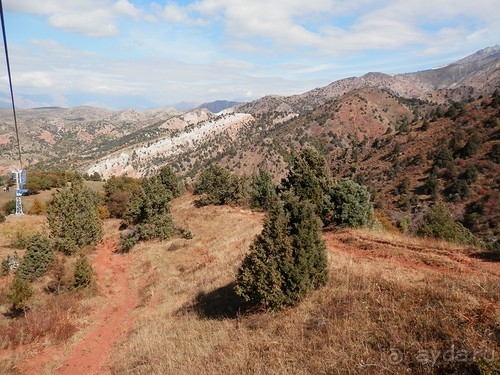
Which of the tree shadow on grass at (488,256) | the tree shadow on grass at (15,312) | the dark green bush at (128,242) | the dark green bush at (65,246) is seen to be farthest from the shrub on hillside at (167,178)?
the tree shadow on grass at (488,256)

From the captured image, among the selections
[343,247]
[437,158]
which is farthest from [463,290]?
[437,158]

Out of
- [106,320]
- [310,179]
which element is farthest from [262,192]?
[106,320]

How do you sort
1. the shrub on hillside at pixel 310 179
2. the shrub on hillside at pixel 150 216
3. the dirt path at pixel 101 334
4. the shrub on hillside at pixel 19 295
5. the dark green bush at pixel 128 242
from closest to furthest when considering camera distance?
the dirt path at pixel 101 334
the shrub on hillside at pixel 19 295
the shrub on hillside at pixel 310 179
the dark green bush at pixel 128 242
the shrub on hillside at pixel 150 216

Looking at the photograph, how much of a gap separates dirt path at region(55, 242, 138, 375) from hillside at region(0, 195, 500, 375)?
10 centimetres

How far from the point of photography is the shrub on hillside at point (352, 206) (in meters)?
23.4

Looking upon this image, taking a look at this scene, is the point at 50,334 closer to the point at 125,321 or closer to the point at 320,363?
the point at 125,321

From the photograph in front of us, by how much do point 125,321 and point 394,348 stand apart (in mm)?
16137

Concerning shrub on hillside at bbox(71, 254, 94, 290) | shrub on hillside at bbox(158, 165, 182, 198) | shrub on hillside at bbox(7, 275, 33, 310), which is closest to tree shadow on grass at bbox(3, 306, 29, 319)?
shrub on hillside at bbox(7, 275, 33, 310)

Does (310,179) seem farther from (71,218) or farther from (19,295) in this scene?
(71,218)

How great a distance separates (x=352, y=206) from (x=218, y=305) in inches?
482

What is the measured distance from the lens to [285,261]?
38.7ft

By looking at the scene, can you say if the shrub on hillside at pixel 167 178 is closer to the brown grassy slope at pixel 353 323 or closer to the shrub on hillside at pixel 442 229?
the brown grassy slope at pixel 353 323

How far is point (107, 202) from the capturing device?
6106 cm

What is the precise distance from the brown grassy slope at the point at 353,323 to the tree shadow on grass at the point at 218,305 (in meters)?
0.08
